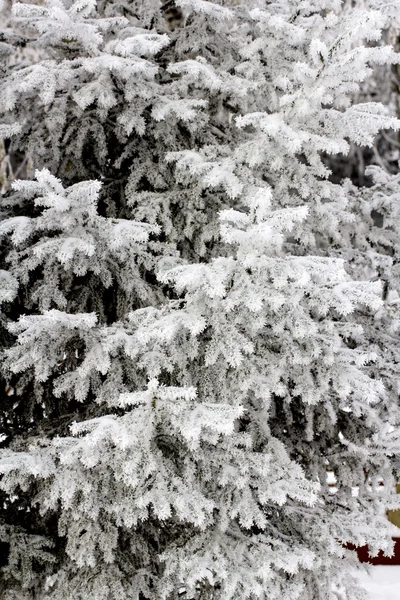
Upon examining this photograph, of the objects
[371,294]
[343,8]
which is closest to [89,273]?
[371,294]

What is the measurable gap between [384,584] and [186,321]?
19.9 ft

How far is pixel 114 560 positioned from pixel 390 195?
301 cm

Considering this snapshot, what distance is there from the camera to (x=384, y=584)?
709cm

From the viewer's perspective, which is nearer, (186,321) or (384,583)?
(186,321)

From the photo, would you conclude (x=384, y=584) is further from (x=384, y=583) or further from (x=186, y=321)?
(x=186, y=321)

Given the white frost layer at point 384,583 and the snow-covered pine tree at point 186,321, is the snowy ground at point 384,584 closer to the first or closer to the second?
the white frost layer at point 384,583

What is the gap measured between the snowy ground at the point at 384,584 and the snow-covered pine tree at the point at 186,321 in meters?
4.09

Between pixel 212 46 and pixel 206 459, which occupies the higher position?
pixel 212 46

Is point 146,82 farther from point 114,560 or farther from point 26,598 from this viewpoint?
point 26,598

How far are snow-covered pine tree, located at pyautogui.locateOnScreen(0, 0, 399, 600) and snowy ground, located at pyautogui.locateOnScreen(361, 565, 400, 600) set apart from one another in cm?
409

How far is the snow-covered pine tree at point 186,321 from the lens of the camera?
260 centimetres

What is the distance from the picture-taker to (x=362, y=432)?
143 inches

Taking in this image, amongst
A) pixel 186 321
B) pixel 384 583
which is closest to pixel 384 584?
pixel 384 583

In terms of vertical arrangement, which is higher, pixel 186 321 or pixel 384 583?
pixel 186 321
